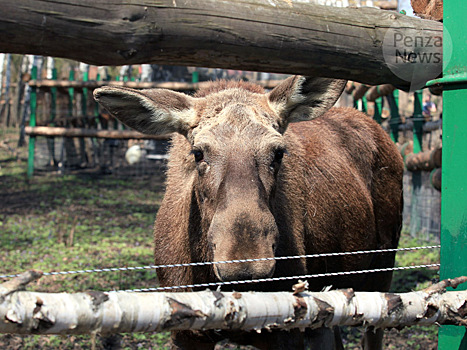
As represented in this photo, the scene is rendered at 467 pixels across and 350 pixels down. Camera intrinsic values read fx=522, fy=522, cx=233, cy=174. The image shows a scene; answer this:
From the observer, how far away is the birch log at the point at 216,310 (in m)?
1.86

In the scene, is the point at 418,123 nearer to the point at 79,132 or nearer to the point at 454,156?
the point at 454,156

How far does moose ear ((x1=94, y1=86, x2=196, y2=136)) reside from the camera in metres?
3.43

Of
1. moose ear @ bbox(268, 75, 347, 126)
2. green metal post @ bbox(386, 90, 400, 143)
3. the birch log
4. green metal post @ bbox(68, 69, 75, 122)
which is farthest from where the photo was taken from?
green metal post @ bbox(68, 69, 75, 122)

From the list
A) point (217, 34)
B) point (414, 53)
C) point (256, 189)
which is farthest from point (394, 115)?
point (217, 34)

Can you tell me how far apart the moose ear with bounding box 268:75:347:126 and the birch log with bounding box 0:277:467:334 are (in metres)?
1.67

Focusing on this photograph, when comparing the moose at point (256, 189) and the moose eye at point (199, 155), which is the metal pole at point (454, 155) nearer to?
the moose at point (256, 189)

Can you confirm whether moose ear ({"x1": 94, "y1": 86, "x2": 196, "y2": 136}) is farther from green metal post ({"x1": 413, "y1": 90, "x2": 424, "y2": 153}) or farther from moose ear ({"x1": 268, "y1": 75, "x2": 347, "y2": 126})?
green metal post ({"x1": 413, "y1": 90, "x2": 424, "y2": 153})

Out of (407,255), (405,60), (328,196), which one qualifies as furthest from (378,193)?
(407,255)

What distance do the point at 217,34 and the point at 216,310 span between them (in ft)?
4.64

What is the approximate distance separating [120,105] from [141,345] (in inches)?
A: 113

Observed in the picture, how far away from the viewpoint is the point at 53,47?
7.82ft

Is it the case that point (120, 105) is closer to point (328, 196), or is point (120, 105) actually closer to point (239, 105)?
point (239, 105)

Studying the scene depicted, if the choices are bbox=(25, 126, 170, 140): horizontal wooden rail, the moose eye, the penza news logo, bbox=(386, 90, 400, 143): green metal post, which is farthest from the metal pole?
bbox=(25, 126, 170, 140): horizontal wooden rail

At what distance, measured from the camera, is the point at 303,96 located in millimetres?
3770
